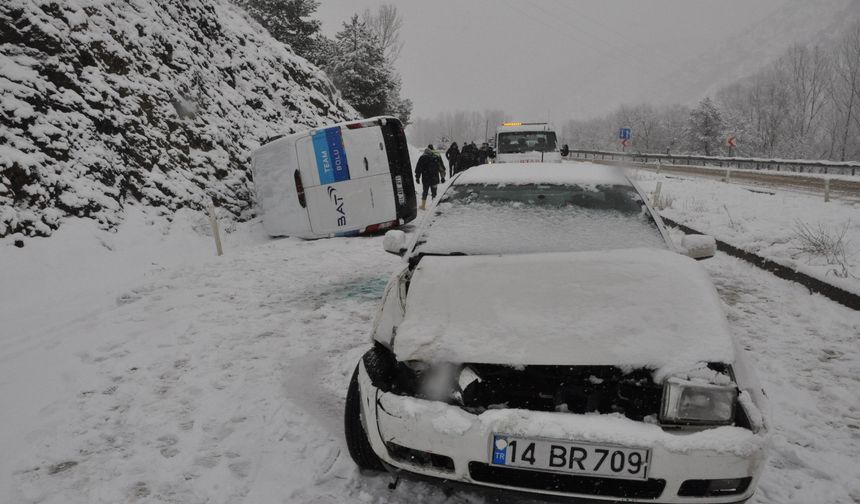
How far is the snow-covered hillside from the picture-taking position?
22.7 ft

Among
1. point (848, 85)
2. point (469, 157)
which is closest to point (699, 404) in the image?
point (469, 157)

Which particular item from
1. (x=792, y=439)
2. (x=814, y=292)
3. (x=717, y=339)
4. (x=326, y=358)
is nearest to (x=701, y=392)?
(x=717, y=339)

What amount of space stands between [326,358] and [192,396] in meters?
1.06

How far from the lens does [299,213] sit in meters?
8.98

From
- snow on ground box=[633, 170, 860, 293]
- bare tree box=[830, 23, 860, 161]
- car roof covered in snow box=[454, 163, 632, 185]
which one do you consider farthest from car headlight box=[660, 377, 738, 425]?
bare tree box=[830, 23, 860, 161]

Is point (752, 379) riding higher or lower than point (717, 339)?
lower

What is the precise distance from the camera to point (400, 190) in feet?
30.9

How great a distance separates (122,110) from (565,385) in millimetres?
9855

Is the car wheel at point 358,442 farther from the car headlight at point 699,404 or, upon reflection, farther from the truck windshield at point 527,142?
the truck windshield at point 527,142

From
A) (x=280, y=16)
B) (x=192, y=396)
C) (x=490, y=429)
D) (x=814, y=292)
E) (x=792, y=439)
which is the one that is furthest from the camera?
(x=280, y=16)

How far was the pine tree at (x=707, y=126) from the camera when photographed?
49844mm

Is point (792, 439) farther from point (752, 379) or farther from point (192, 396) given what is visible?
point (192, 396)

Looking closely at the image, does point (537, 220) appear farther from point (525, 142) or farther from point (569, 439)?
point (525, 142)

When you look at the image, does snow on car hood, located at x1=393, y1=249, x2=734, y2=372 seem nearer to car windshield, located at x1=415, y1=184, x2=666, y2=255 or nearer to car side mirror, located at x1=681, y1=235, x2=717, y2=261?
car windshield, located at x1=415, y1=184, x2=666, y2=255
